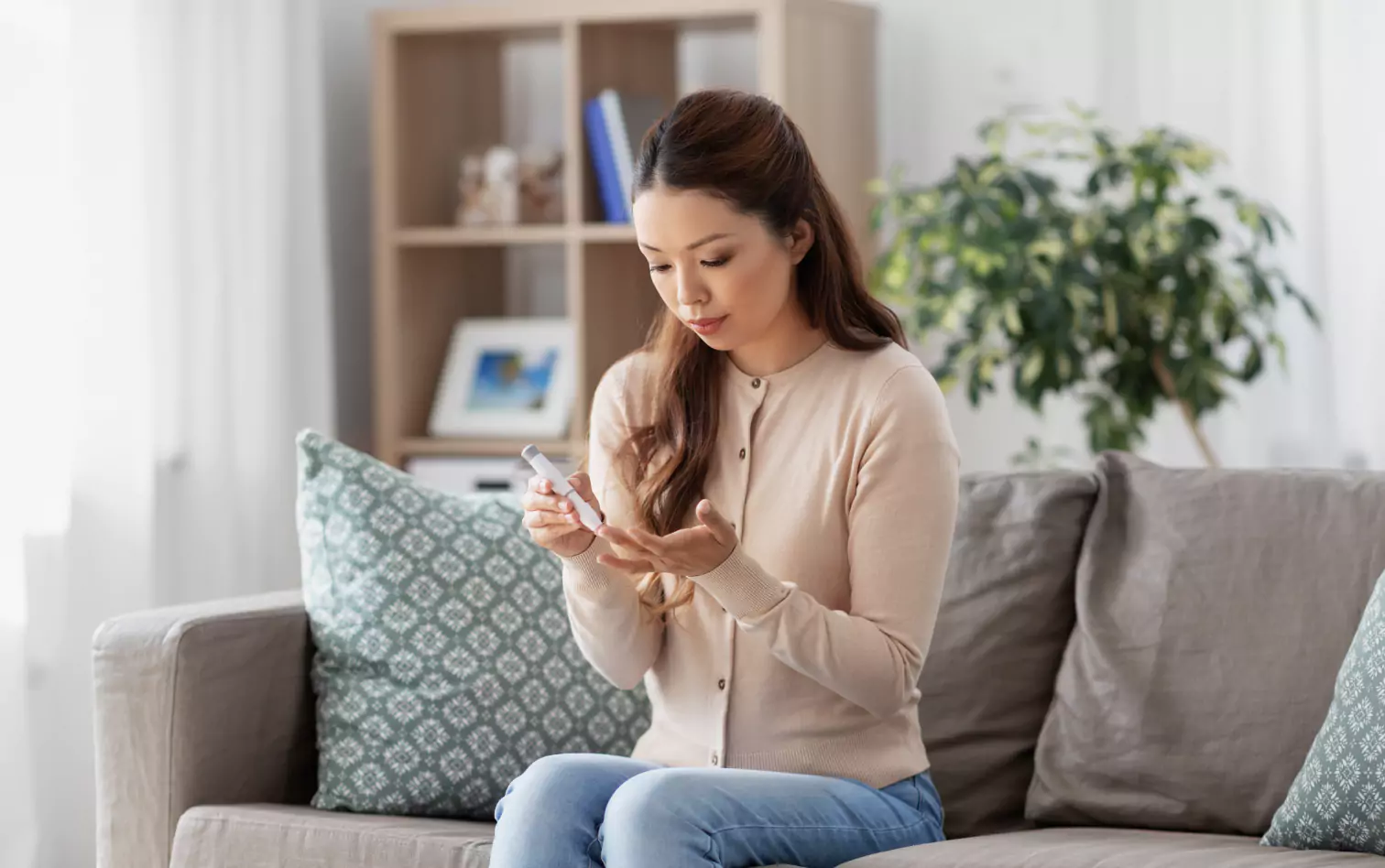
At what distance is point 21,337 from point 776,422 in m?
1.40

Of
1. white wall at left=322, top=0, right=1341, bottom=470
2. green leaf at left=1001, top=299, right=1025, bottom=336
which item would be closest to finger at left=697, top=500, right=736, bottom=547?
green leaf at left=1001, top=299, right=1025, bottom=336

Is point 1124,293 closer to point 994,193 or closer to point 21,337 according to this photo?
point 994,193

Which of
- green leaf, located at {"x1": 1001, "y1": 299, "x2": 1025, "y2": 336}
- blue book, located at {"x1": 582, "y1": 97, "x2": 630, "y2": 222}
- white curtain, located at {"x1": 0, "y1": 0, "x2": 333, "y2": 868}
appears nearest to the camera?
white curtain, located at {"x1": 0, "y1": 0, "x2": 333, "y2": 868}

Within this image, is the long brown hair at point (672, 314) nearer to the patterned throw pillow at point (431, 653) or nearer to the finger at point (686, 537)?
the finger at point (686, 537)

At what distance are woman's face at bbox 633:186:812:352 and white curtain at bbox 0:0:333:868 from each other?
4.41 feet

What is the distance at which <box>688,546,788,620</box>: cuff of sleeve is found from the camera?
5.17ft

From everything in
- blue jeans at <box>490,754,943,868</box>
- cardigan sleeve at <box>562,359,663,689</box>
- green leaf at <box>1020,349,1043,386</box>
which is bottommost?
blue jeans at <box>490,754,943,868</box>

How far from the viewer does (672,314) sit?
5.99ft

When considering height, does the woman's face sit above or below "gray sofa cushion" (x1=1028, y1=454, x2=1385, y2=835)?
above

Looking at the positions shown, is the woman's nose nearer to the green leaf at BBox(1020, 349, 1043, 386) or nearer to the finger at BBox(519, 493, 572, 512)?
the finger at BBox(519, 493, 572, 512)

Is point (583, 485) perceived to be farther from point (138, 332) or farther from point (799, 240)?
point (138, 332)

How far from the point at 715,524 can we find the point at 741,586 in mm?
71

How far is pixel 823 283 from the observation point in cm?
179

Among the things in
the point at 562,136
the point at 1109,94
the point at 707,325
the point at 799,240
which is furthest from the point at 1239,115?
the point at 707,325
